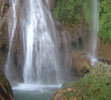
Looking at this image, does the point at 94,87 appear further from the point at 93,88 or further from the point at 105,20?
the point at 105,20

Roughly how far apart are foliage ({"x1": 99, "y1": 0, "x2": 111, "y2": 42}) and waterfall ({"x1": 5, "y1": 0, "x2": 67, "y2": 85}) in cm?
289

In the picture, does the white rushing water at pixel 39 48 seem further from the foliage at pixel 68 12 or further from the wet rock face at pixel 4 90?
the wet rock face at pixel 4 90

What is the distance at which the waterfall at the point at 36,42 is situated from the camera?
553 inches

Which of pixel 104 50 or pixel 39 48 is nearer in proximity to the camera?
pixel 39 48

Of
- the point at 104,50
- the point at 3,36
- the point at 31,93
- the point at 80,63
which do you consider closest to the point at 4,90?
the point at 31,93

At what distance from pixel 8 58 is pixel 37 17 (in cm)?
266

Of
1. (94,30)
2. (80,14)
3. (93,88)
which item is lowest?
(93,88)

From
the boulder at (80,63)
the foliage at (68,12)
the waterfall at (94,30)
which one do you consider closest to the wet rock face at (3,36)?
the foliage at (68,12)

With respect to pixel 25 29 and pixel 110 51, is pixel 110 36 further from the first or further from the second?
pixel 25 29

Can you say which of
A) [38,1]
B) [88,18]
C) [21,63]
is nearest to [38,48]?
[21,63]

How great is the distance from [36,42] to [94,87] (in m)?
8.33

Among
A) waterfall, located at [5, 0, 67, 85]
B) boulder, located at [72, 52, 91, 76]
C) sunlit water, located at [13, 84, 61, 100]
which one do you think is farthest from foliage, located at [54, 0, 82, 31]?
sunlit water, located at [13, 84, 61, 100]

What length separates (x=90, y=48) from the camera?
637 inches

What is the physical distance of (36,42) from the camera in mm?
14609
